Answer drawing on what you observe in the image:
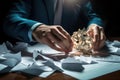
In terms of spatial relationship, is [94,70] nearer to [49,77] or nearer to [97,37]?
[49,77]

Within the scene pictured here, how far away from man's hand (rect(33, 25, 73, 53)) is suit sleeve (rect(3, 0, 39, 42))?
0.10 meters

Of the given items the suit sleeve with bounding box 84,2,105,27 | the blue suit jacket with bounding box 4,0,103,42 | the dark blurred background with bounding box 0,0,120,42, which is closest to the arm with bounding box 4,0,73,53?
the blue suit jacket with bounding box 4,0,103,42

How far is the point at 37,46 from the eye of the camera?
102cm

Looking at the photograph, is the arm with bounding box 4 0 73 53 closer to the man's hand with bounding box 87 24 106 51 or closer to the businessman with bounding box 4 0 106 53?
the businessman with bounding box 4 0 106 53

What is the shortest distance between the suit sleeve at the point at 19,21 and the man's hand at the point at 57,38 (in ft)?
0.33

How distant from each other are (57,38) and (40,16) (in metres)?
0.42

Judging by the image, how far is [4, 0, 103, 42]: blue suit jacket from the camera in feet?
3.46

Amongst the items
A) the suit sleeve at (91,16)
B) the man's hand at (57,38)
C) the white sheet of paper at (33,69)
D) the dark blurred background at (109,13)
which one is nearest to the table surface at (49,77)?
the white sheet of paper at (33,69)

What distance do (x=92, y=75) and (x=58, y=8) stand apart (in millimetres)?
616

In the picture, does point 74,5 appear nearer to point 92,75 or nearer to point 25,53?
point 25,53

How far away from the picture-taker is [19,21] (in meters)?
1.05

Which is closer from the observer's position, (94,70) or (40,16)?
(94,70)

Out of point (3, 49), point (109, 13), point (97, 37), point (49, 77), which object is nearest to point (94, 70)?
point (49, 77)

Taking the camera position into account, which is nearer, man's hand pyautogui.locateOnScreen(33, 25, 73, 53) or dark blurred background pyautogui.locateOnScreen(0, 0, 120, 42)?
man's hand pyautogui.locateOnScreen(33, 25, 73, 53)
